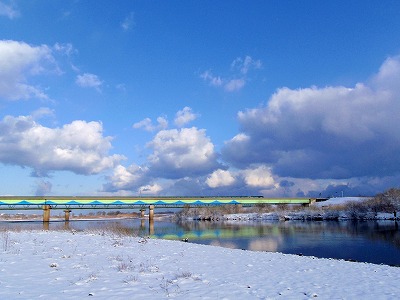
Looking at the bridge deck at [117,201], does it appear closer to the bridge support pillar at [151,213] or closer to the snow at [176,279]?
the bridge support pillar at [151,213]

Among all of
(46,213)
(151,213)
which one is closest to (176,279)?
(151,213)

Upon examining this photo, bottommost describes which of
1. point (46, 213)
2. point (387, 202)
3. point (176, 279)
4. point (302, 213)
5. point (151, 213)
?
point (176, 279)

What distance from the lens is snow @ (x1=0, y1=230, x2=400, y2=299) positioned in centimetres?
1202

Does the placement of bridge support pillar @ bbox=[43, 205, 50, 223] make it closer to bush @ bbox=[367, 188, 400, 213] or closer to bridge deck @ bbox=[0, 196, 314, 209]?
bridge deck @ bbox=[0, 196, 314, 209]

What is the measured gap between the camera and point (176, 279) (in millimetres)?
14500

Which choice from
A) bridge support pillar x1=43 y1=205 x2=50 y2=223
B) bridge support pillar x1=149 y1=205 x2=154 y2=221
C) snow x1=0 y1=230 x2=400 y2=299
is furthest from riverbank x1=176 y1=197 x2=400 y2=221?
snow x1=0 y1=230 x2=400 y2=299

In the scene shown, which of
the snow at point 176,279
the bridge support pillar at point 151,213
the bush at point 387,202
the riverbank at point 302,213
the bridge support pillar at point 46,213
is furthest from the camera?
the bridge support pillar at point 151,213

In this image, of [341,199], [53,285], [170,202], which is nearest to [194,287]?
[53,285]

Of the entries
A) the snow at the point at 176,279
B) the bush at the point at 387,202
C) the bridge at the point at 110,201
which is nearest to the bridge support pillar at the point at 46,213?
the bridge at the point at 110,201

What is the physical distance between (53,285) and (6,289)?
1589 millimetres

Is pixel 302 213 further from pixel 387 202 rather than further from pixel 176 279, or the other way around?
pixel 176 279

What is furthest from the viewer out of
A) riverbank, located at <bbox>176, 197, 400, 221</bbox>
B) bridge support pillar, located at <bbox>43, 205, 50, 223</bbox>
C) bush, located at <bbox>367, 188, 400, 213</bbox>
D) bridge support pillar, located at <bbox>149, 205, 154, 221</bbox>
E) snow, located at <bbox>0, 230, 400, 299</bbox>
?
bridge support pillar, located at <bbox>149, 205, 154, 221</bbox>

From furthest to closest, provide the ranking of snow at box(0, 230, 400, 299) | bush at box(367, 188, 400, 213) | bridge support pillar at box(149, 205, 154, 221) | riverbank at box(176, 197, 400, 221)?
1. bridge support pillar at box(149, 205, 154, 221)
2. riverbank at box(176, 197, 400, 221)
3. bush at box(367, 188, 400, 213)
4. snow at box(0, 230, 400, 299)

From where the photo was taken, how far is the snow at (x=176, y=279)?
473 inches
